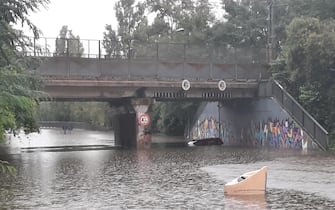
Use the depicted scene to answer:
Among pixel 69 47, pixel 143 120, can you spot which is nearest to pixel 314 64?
pixel 143 120

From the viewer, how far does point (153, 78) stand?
48.0 meters

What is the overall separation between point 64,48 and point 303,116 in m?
19.0

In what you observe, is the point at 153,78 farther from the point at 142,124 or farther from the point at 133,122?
the point at 133,122

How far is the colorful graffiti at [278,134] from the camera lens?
4431 centimetres

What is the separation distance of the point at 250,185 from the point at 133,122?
31361 millimetres

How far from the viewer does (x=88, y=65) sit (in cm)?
4644

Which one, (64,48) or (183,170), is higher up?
(64,48)

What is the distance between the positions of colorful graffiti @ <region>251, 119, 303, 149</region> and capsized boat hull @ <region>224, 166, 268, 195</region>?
2567 cm

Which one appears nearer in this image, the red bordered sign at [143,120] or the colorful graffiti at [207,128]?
the red bordered sign at [143,120]

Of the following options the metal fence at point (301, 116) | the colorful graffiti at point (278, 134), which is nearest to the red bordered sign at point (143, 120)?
the colorful graffiti at point (278, 134)

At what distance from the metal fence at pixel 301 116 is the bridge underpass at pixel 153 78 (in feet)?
0.96

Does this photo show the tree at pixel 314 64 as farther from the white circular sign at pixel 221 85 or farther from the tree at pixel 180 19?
the tree at pixel 180 19

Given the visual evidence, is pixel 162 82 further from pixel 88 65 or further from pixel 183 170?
pixel 183 170

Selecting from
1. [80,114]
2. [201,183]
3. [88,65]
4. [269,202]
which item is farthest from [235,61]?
[80,114]
